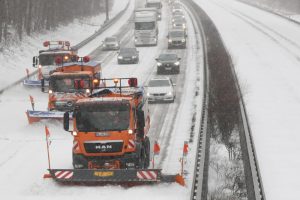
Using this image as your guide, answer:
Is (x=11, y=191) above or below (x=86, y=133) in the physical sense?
below

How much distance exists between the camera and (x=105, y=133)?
16938mm

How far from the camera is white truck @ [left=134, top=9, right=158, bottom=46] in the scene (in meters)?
57.1

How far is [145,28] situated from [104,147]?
4121cm

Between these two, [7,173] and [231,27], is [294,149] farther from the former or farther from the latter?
[231,27]

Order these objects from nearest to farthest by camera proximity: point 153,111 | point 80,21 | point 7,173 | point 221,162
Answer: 1. point 7,173
2. point 221,162
3. point 153,111
4. point 80,21

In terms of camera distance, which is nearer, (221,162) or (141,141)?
(141,141)

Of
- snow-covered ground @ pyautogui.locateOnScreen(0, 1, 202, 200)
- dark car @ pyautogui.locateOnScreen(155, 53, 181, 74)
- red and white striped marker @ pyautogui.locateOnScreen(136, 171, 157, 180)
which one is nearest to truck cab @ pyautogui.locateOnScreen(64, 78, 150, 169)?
red and white striped marker @ pyautogui.locateOnScreen(136, 171, 157, 180)

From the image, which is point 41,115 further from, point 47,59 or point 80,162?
point 47,59

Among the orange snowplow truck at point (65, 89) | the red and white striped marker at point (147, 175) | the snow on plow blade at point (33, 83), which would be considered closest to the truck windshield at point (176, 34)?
the snow on plow blade at point (33, 83)

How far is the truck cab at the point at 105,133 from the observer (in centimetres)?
1702

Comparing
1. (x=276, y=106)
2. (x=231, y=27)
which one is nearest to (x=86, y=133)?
(x=276, y=106)

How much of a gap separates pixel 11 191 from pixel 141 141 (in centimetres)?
425

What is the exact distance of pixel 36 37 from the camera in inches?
2426

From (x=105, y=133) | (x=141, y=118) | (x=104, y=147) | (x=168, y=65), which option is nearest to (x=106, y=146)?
(x=104, y=147)
